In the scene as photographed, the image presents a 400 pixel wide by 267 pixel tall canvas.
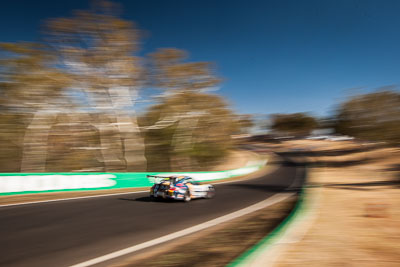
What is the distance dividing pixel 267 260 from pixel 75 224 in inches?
210

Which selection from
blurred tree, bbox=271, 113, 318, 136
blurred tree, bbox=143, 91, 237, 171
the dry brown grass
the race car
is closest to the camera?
the dry brown grass

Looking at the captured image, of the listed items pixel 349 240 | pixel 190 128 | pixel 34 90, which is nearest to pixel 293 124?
pixel 190 128

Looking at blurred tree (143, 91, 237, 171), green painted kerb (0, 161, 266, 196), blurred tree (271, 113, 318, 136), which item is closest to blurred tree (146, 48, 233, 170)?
blurred tree (143, 91, 237, 171)

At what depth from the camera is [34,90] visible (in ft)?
73.6

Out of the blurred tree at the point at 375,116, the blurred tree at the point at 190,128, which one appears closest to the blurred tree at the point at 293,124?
the blurred tree at the point at 375,116

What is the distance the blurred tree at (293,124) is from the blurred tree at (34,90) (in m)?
108

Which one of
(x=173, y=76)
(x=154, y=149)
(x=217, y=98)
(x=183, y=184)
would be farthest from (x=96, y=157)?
(x=183, y=184)

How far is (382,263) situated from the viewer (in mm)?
4285

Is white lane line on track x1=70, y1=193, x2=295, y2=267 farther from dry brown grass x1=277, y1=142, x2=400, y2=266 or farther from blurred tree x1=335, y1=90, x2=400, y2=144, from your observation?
blurred tree x1=335, y1=90, x2=400, y2=144

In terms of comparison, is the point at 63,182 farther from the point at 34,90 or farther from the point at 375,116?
the point at 375,116

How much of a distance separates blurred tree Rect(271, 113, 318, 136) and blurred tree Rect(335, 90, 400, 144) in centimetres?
7589

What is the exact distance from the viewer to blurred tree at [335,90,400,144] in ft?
117

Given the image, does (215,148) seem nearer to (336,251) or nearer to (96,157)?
(96,157)

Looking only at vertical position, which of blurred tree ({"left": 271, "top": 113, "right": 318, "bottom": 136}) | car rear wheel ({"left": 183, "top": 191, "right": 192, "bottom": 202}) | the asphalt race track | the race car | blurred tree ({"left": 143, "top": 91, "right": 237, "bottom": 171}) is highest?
blurred tree ({"left": 271, "top": 113, "right": 318, "bottom": 136})
